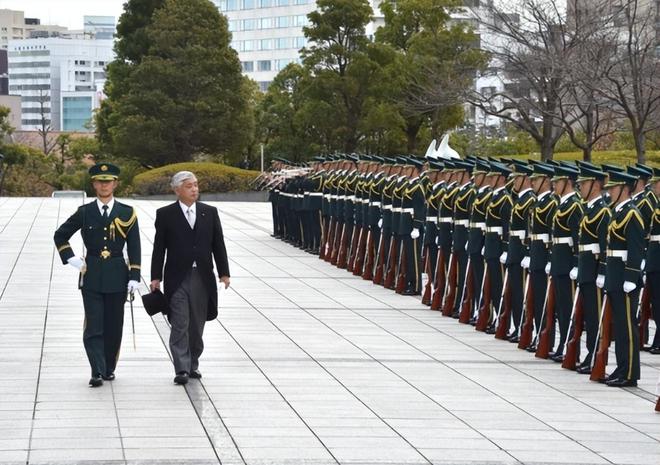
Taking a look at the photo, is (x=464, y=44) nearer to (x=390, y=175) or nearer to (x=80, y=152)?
(x=390, y=175)

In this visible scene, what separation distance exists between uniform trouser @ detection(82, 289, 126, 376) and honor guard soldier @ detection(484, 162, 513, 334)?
472 cm

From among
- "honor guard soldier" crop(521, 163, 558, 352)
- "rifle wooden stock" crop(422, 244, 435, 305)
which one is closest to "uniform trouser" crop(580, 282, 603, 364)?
"honor guard soldier" crop(521, 163, 558, 352)

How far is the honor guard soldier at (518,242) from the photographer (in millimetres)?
13141

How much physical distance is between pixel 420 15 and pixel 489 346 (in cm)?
2930

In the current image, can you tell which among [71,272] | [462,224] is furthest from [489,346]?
[71,272]

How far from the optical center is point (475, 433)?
8.91 meters

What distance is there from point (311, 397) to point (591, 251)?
116 inches

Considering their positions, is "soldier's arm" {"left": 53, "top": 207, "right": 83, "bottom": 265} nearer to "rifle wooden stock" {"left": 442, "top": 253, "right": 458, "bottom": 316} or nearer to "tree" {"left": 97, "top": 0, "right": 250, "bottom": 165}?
"rifle wooden stock" {"left": 442, "top": 253, "right": 458, "bottom": 316}

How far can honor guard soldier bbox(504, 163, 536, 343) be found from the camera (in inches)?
517

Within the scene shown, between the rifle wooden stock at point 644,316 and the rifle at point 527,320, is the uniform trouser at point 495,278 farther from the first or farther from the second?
the rifle wooden stock at point 644,316

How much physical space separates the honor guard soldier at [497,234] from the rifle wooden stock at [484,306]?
44 mm

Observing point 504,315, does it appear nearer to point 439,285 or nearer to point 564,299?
point 564,299

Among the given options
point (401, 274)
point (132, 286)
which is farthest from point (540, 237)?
point (401, 274)

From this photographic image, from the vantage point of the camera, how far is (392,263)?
60.6 feet
